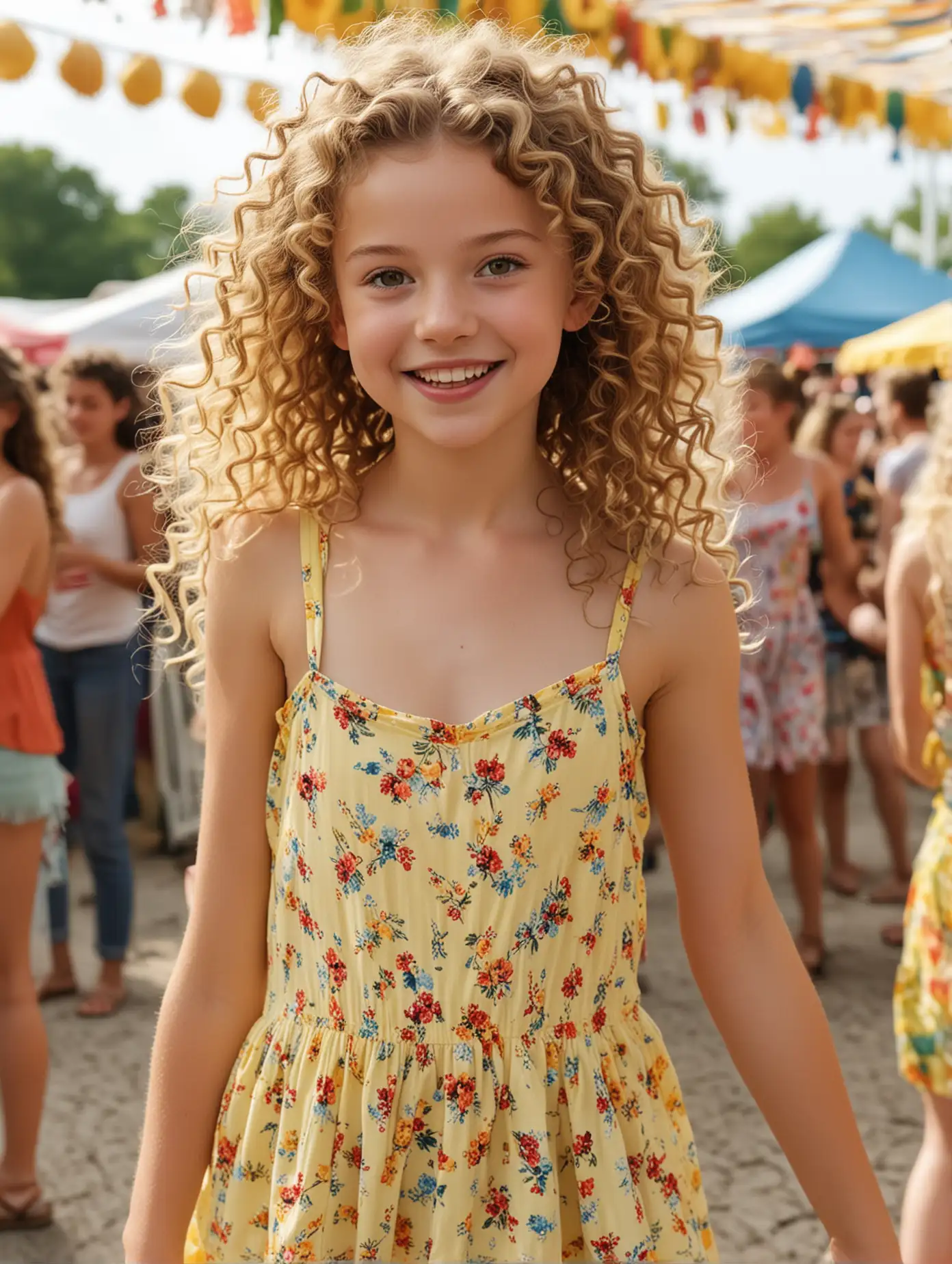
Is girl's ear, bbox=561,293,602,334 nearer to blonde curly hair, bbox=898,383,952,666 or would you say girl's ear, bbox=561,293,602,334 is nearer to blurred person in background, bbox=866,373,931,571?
blonde curly hair, bbox=898,383,952,666

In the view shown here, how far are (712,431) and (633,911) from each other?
56cm

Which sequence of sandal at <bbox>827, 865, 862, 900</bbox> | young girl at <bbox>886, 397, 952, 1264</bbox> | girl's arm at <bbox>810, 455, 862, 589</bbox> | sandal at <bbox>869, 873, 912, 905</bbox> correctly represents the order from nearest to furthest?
young girl at <bbox>886, 397, 952, 1264</bbox>
girl's arm at <bbox>810, 455, 862, 589</bbox>
sandal at <bbox>869, 873, 912, 905</bbox>
sandal at <bbox>827, 865, 862, 900</bbox>

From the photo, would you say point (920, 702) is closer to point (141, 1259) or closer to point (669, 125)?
point (141, 1259)

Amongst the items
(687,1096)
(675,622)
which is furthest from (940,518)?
(687,1096)

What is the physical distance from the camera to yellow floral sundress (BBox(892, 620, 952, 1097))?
96.3 inches

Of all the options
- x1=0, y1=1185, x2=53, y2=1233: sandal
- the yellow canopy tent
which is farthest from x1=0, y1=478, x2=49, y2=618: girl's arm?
the yellow canopy tent

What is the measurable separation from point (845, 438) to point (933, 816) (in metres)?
4.25

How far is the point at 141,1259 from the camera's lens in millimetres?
1522

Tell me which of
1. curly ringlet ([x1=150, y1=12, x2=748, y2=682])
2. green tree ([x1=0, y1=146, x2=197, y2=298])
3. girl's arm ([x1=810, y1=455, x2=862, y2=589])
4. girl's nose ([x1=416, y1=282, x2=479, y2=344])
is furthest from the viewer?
green tree ([x1=0, y1=146, x2=197, y2=298])

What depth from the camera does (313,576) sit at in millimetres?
1562

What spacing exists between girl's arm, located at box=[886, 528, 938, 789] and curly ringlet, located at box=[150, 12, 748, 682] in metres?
0.94

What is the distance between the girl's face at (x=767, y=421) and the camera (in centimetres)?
498

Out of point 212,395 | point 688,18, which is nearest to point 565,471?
point 212,395

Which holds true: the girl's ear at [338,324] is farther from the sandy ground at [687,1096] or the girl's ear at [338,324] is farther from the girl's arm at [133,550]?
the girl's arm at [133,550]
